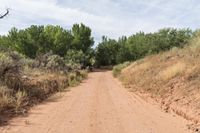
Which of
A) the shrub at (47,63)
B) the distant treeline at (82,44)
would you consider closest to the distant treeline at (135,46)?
the distant treeline at (82,44)

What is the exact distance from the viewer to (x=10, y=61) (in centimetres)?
2089

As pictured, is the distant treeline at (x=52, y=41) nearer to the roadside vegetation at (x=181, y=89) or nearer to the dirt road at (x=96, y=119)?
the roadside vegetation at (x=181, y=89)

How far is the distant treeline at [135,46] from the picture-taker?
65.7 metres

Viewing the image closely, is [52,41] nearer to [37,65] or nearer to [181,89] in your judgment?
[37,65]

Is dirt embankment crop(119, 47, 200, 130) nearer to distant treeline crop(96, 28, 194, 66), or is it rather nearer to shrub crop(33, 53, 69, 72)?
shrub crop(33, 53, 69, 72)

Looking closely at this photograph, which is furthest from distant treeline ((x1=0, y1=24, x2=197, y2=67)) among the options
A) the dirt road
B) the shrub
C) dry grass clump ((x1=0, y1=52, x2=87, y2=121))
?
the dirt road

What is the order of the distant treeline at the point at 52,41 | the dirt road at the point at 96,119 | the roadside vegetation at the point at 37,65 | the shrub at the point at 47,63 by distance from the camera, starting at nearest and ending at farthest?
the dirt road at the point at 96,119, the roadside vegetation at the point at 37,65, the shrub at the point at 47,63, the distant treeline at the point at 52,41

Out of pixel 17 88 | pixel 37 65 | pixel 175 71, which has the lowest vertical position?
pixel 17 88

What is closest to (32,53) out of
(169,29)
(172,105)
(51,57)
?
(169,29)

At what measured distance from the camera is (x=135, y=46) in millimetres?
98500

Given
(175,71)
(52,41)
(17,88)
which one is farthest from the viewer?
(52,41)

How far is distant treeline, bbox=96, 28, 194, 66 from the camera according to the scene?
65688 millimetres

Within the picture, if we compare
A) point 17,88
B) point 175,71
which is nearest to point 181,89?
point 175,71

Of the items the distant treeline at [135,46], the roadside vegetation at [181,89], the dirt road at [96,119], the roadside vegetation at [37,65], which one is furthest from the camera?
the distant treeline at [135,46]
